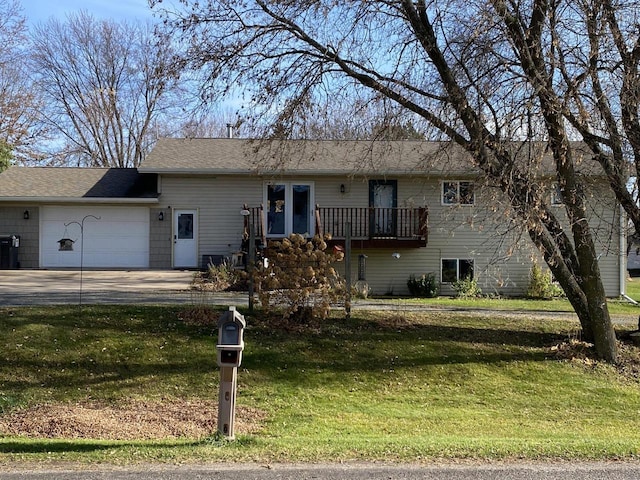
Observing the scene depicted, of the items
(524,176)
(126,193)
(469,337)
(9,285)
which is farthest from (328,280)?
(126,193)

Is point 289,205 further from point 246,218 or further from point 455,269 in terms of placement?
point 455,269

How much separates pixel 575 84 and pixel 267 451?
24.8ft

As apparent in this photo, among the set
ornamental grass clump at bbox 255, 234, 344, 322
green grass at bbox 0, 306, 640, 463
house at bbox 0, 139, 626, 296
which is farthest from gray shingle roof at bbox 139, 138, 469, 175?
green grass at bbox 0, 306, 640, 463

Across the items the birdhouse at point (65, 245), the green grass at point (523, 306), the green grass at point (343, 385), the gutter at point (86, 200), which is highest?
the gutter at point (86, 200)

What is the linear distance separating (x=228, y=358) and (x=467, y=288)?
14544 millimetres

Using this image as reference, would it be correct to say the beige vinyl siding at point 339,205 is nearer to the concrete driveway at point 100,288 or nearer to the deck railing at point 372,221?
the deck railing at point 372,221

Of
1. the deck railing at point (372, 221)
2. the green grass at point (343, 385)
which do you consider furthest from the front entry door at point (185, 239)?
the green grass at point (343, 385)

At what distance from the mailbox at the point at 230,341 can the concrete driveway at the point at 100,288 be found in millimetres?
7172

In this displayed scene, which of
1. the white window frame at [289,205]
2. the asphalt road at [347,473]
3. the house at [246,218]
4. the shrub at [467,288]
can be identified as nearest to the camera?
the asphalt road at [347,473]

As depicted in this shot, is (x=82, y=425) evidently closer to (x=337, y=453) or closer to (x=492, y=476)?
(x=337, y=453)

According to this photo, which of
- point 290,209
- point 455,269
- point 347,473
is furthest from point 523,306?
point 347,473

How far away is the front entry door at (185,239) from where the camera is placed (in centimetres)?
1994

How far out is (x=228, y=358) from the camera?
552 centimetres

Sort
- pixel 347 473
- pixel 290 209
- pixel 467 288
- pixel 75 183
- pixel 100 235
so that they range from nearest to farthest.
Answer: pixel 347 473
pixel 467 288
pixel 290 209
pixel 100 235
pixel 75 183
